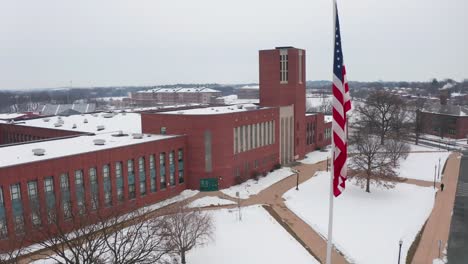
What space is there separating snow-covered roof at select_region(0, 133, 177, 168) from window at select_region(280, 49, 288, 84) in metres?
25.1

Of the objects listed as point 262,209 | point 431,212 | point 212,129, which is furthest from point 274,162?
point 431,212

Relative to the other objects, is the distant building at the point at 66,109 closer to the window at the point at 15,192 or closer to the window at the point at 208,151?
the window at the point at 208,151

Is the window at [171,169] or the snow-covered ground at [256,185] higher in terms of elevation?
the window at [171,169]

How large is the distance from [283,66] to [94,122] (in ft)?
113

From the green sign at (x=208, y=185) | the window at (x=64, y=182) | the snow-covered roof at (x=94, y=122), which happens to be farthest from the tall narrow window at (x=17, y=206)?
the snow-covered roof at (x=94, y=122)

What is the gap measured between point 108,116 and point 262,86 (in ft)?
100

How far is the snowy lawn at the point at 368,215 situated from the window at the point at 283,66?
1963 centimetres

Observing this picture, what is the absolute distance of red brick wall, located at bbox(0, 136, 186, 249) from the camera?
32.0 m

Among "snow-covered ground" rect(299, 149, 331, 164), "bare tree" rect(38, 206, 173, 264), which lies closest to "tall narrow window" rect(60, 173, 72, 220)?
"bare tree" rect(38, 206, 173, 264)

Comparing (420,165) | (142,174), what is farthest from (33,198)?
(420,165)

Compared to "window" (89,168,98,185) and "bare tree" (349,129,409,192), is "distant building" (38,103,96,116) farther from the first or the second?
"bare tree" (349,129,409,192)

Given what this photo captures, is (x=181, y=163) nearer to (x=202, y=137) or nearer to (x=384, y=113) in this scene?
(x=202, y=137)

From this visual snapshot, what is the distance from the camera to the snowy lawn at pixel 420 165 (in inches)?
2266

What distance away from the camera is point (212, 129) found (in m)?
50.6
